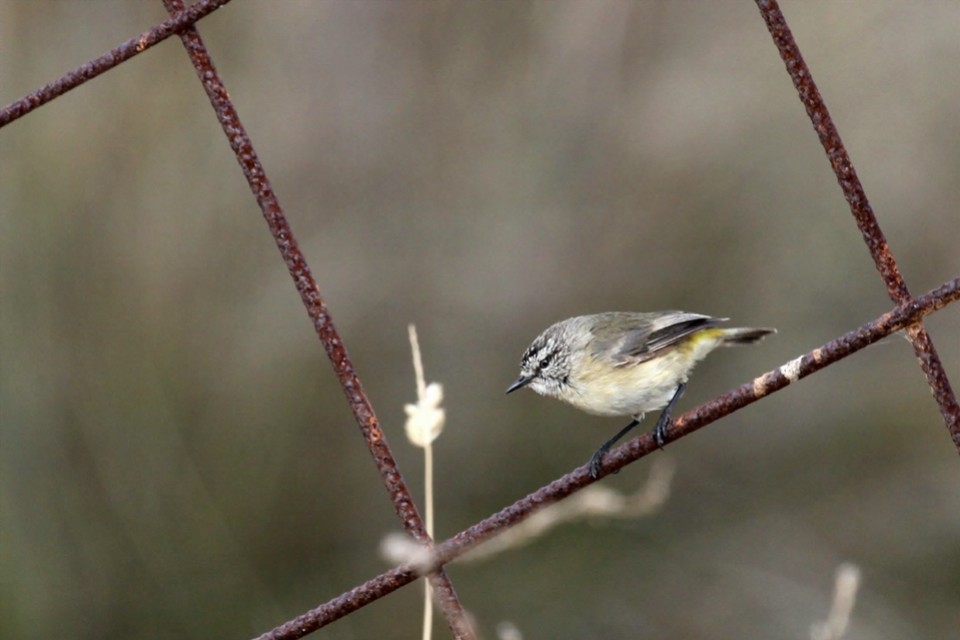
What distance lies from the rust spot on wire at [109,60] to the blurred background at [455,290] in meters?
3.86

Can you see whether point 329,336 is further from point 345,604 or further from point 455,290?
point 455,290

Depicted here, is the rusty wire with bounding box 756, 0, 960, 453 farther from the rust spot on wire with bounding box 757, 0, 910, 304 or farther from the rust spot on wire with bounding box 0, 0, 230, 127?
the rust spot on wire with bounding box 0, 0, 230, 127

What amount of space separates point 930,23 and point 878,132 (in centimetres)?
52

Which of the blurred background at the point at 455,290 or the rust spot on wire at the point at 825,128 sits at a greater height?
the blurred background at the point at 455,290

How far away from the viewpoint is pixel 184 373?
5.55 metres

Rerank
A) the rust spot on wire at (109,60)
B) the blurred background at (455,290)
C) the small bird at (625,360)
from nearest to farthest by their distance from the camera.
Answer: the rust spot on wire at (109,60)
the small bird at (625,360)
the blurred background at (455,290)

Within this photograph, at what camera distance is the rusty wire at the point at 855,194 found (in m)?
1.36

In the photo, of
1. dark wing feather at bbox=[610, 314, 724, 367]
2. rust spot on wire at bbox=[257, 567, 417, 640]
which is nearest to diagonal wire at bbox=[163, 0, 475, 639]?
rust spot on wire at bbox=[257, 567, 417, 640]

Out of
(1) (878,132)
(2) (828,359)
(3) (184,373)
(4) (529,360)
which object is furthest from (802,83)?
(3) (184,373)

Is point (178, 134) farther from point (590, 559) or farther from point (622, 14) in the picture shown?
point (590, 559)

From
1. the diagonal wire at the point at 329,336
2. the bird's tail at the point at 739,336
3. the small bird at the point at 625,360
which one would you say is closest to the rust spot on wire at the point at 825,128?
the diagonal wire at the point at 329,336

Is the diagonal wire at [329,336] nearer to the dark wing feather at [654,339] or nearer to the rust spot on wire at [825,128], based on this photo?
the rust spot on wire at [825,128]

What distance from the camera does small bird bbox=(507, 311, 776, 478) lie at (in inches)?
122

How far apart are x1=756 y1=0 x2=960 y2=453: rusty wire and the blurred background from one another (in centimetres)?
392
